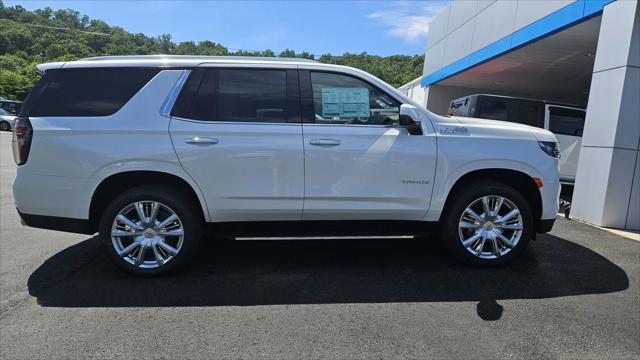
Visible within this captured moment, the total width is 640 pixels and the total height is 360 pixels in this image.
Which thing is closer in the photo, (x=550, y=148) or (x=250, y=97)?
(x=250, y=97)

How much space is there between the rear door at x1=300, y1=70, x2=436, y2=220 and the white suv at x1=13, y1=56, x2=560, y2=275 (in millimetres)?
13

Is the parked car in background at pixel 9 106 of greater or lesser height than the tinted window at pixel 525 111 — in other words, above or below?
below

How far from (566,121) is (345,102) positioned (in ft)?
25.1

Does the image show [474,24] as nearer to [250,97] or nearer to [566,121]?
[566,121]

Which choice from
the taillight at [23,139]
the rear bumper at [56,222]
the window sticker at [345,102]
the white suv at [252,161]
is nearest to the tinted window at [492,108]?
the white suv at [252,161]

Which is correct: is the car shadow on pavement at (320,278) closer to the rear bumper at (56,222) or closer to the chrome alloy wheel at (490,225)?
the chrome alloy wheel at (490,225)

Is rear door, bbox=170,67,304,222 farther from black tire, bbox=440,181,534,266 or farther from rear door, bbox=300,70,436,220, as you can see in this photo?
black tire, bbox=440,181,534,266

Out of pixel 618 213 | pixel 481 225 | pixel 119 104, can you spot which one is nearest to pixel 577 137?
pixel 618 213

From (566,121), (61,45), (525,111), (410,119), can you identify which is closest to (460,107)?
(525,111)

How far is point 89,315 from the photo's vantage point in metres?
3.40

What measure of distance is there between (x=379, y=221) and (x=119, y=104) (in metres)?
2.68

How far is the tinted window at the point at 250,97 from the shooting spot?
13.4 feet

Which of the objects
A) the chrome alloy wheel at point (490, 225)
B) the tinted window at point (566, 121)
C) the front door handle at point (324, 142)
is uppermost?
the tinted window at point (566, 121)

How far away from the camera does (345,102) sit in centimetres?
425
